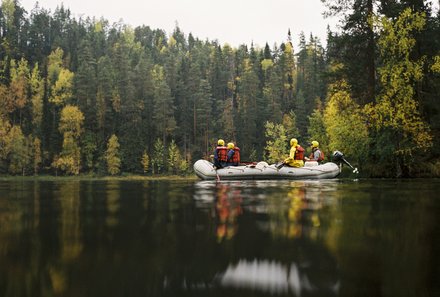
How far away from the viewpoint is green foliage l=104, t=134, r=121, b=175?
281 ft

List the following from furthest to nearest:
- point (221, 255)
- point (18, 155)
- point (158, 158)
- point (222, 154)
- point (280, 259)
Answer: point (158, 158) < point (18, 155) < point (222, 154) < point (221, 255) < point (280, 259)

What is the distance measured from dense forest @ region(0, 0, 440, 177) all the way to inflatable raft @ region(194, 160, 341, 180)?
167 inches

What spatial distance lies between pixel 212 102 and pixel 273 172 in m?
87.7

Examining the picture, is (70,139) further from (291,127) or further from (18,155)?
(291,127)

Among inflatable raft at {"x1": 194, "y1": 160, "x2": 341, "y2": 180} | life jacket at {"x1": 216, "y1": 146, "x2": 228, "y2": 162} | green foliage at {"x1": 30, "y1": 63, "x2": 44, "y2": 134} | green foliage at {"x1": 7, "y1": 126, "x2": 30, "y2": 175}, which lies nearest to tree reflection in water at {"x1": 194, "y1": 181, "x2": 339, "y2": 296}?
inflatable raft at {"x1": 194, "y1": 160, "x2": 341, "y2": 180}

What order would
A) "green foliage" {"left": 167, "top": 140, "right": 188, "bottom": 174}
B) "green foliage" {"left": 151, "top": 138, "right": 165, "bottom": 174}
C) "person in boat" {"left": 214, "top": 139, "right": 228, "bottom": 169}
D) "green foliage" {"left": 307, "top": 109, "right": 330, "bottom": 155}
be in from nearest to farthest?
"person in boat" {"left": 214, "top": 139, "right": 228, "bottom": 169} → "green foliage" {"left": 307, "top": 109, "right": 330, "bottom": 155} → "green foliage" {"left": 167, "top": 140, "right": 188, "bottom": 174} → "green foliage" {"left": 151, "top": 138, "right": 165, "bottom": 174}

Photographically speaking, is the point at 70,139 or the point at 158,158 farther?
the point at 158,158

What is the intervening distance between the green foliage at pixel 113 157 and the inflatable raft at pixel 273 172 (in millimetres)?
63275

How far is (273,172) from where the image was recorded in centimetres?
2377

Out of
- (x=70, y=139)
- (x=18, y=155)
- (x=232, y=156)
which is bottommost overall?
(x=232, y=156)

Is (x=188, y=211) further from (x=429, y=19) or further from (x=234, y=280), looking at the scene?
(x=429, y=19)

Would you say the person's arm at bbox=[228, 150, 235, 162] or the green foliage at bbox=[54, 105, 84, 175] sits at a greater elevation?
the green foliage at bbox=[54, 105, 84, 175]

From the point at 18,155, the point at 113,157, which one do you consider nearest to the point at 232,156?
the point at 113,157

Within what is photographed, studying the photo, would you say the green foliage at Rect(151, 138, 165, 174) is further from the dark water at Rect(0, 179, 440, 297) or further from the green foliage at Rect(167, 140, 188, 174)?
the dark water at Rect(0, 179, 440, 297)
